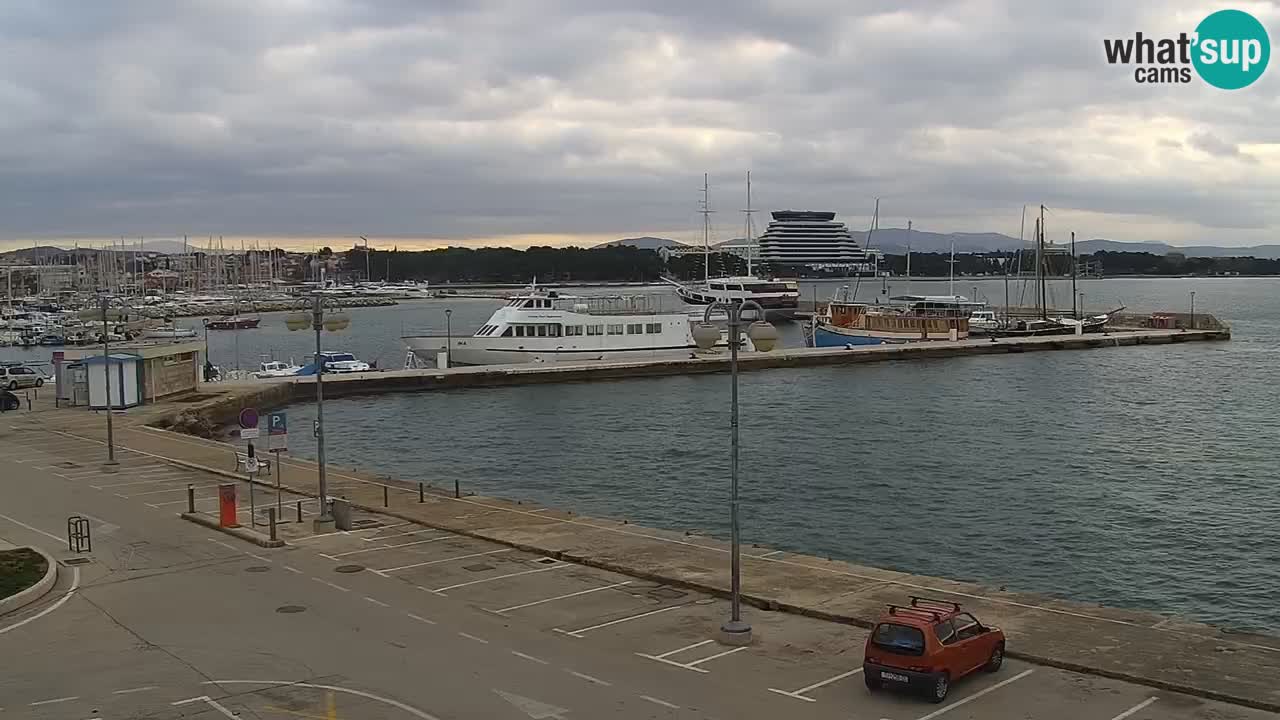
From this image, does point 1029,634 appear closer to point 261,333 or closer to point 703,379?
point 703,379

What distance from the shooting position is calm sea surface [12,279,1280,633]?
2738 centimetres

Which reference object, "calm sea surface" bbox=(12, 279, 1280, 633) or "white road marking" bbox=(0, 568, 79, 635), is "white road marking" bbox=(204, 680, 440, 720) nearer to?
"white road marking" bbox=(0, 568, 79, 635)

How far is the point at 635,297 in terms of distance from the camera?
89375 millimetres

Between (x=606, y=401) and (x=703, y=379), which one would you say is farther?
(x=703, y=379)

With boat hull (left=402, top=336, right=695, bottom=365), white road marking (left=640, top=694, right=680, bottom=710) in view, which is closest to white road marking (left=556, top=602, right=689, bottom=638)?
white road marking (left=640, top=694, right=680, bottom=710)

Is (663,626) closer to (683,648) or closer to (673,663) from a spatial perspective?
(683,648)

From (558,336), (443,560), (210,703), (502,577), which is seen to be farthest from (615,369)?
(210,703)

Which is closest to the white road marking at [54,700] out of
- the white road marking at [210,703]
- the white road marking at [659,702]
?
the white road marking at [210,703]

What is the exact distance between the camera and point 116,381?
48125 mm

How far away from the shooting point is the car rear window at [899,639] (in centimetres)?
1319

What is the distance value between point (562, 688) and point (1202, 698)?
776 cm

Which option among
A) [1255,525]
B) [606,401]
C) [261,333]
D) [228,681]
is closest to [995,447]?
[1255,525]

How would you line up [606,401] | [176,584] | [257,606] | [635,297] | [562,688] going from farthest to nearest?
[635,297], [606,401], [176,584], [257,606], [562,688]

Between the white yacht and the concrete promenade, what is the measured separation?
160ft
